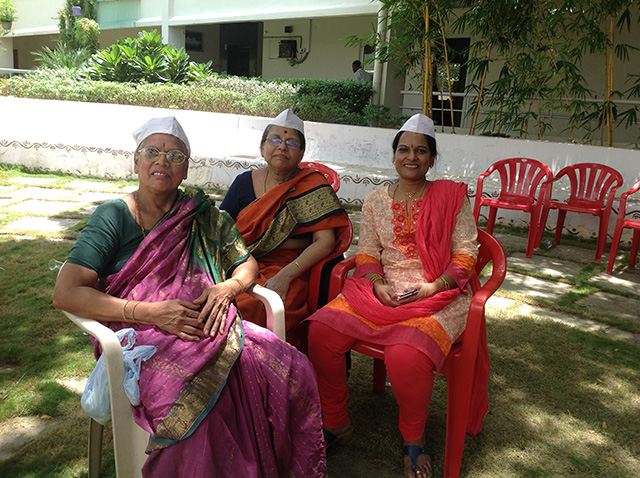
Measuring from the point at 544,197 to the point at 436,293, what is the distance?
12.8 feet

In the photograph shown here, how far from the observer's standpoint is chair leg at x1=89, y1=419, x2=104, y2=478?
203 cm

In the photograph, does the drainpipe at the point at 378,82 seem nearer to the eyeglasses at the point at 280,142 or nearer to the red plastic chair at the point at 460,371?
the eyeglasses at the point at 280,142

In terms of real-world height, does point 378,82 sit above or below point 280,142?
above

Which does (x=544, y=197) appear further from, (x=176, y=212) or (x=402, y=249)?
(x=176, y=212)

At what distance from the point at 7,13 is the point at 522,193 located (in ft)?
66.3

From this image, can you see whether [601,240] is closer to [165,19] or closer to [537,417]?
[537,417]

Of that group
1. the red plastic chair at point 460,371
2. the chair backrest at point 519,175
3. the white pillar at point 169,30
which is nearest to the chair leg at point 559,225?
the chair backrest at point 519,175

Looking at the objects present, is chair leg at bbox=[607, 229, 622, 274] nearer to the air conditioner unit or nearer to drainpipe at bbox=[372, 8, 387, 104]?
drainpipe at bbox=[372, 8, 387, 104]

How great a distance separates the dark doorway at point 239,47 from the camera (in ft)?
60.1

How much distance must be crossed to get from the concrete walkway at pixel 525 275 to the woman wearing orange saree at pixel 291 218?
1.18 meters

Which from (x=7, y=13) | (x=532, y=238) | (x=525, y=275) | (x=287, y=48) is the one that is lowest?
(x=525, y=275)

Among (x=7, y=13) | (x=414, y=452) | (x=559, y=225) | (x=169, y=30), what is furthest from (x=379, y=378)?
(x=7, y=13)

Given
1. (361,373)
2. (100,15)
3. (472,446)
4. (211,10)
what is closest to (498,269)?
(472,446)

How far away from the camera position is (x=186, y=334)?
6.45ft
